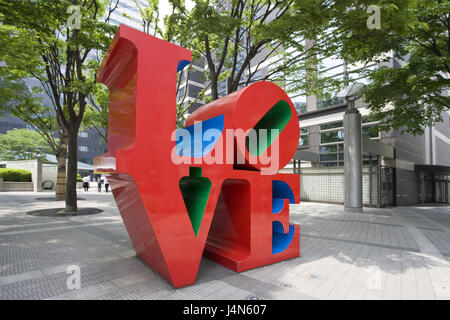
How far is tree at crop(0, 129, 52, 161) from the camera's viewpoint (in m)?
34.0

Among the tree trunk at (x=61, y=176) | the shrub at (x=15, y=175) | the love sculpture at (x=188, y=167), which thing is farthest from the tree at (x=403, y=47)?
the shrub at (x=15, y=175)

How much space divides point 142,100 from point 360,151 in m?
13.0

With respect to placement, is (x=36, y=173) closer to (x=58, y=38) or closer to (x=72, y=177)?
(x=72, y=177)

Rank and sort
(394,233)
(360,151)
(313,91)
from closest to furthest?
1. (394,233)
2. (313,91)
3. (360,151)

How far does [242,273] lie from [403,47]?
1255cm

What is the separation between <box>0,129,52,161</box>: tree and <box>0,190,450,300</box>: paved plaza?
34134 mm

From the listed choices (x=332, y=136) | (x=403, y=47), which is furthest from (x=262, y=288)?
(x=332, y=136)

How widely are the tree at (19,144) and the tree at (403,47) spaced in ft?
127

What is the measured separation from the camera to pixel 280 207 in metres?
5.31

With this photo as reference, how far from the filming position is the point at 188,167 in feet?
12.7

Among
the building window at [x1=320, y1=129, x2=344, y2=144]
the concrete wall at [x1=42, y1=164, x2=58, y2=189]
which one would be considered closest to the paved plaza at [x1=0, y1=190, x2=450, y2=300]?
the building window at [x1=320, y1=129, x2=344, y2=144]

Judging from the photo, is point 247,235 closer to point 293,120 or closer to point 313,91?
point 293,120

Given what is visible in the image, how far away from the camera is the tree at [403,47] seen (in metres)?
7.16
